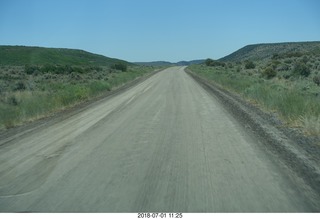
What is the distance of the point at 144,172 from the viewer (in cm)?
802

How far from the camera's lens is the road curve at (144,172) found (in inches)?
247

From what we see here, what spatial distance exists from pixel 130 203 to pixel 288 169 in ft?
10.6

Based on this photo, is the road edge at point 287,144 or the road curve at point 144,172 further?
the road edge at point 287,144

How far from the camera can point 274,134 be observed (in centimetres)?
1188

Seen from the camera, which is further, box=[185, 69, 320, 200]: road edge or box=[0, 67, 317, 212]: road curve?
box=[185, 69, 320, 200]: road edge

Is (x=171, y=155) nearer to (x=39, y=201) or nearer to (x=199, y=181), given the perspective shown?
(x=199, y=181)

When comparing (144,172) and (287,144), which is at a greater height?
(144,172)

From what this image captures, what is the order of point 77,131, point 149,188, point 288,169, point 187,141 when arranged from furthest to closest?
1. point 77,131
2. point 187,141
3. point 288,169
4. point 149,188

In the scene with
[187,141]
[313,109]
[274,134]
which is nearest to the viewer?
[187,141]

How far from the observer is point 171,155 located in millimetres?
9484

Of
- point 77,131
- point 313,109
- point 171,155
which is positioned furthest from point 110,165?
point 313,109

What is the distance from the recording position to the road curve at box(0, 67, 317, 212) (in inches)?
247

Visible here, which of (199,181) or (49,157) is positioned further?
(49,157)

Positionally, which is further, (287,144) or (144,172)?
(287,144)
